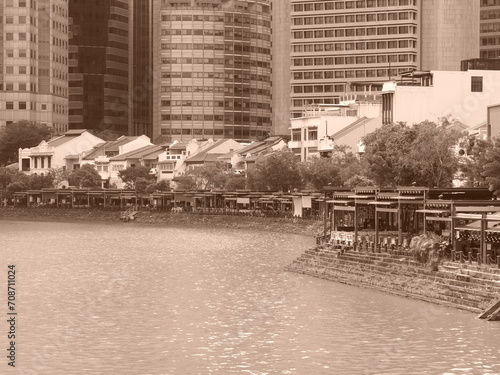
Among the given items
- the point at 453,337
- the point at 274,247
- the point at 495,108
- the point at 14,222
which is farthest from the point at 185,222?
the point at 453,337

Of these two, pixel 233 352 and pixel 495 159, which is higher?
pixel 495 159

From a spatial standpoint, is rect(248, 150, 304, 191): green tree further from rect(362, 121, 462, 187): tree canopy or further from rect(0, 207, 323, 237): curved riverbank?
rect(362, 121, 462, 187): tree canopy

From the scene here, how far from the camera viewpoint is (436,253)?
235 feet

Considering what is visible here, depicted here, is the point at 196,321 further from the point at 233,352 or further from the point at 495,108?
the point at 495,108

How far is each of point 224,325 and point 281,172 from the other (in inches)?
4435

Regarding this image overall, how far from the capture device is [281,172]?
586 feet

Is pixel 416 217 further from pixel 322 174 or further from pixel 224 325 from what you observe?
pixel 322 174

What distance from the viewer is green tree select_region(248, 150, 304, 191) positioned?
17788cm

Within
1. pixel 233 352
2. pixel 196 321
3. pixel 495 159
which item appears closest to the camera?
pixel 233 352

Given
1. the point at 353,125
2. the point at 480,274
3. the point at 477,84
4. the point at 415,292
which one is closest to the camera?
the point at 480,274

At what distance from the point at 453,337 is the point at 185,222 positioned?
12365cm

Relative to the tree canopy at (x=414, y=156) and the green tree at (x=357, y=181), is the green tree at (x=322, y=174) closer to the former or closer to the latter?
the green tree at (x=357, y=181)

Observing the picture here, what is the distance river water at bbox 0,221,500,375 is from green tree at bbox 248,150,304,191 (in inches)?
2874

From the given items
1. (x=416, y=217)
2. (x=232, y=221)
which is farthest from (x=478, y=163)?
(x=232, y=221)
